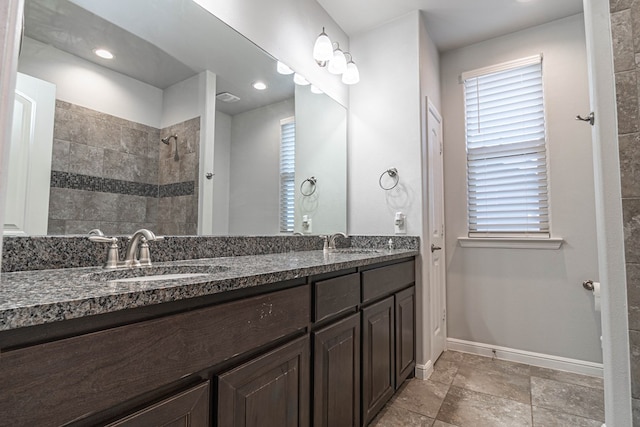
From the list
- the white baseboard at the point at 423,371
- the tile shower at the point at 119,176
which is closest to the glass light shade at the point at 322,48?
the tile shower at the point at 119,176

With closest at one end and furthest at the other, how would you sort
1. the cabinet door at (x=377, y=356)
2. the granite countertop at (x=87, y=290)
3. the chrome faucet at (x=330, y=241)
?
the granite countertop at (x=87, y=290), the cabinet door at (x=377, y=356), the chrome faucet at (x=330, y=241)

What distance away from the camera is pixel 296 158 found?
220 cm

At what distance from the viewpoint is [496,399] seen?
1951 millimetres

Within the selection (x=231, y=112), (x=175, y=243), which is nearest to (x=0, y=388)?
(x=175, y=243)

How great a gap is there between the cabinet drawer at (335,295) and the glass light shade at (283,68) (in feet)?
4.50

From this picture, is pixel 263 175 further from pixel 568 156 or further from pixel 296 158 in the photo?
pixel 568 156

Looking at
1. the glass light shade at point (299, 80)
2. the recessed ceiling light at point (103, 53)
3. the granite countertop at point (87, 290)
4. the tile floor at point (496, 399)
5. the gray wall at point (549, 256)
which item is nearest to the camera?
the granite countertop at point (87, 290)

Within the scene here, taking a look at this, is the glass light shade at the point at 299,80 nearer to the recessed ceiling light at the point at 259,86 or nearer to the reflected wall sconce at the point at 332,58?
the reflected wall sconce at the point at 332,58

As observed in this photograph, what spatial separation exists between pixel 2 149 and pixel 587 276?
10.3 feet

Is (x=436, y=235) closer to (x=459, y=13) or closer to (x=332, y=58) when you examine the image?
(x=332, y=58)

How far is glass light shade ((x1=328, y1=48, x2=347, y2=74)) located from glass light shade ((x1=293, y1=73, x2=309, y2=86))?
25 cm

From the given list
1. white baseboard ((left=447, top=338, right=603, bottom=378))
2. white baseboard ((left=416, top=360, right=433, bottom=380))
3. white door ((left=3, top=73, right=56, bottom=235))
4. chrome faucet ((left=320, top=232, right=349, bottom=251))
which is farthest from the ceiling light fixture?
white baseboard ((left=447, top=338, right=603, bottom=378))

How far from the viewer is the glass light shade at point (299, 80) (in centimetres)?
214

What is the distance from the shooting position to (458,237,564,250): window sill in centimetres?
246
